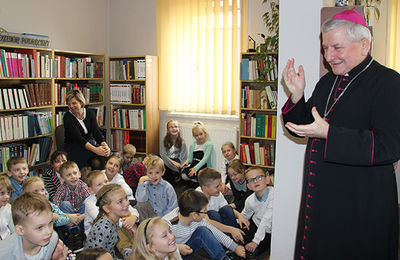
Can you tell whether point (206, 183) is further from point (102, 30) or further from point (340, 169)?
point (102, 30)

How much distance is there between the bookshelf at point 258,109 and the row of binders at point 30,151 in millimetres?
2566

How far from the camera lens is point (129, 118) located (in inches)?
233

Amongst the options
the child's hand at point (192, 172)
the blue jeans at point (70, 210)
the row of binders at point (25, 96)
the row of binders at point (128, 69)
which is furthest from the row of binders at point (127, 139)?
the blue jeans at point (70, 210)

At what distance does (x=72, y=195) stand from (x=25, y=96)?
6.11 ft

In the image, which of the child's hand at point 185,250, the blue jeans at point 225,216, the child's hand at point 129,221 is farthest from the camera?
the blue jeans at point 225,216

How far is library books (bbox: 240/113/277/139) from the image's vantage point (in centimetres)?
491

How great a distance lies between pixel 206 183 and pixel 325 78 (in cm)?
168

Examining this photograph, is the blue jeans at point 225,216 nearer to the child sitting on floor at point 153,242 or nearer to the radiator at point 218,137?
the child sitting on floor at point 153,242

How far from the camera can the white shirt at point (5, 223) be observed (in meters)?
2.70

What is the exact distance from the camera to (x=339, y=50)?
1.45 metres

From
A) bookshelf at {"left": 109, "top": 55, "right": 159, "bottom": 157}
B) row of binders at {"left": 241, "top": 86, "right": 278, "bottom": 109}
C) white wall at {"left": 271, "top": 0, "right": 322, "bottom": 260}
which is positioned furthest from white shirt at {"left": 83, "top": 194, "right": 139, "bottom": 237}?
bookshelf at {"left": 109, "top": 55, "right": 159, "bottom": 157}

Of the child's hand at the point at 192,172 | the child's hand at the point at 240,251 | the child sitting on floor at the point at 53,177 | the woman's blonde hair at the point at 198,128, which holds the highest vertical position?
the woman's blonde hair at the point at 198,128

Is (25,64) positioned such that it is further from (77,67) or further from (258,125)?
(258,125)

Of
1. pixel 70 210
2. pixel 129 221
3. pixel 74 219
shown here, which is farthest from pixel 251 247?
pixel 70 210
